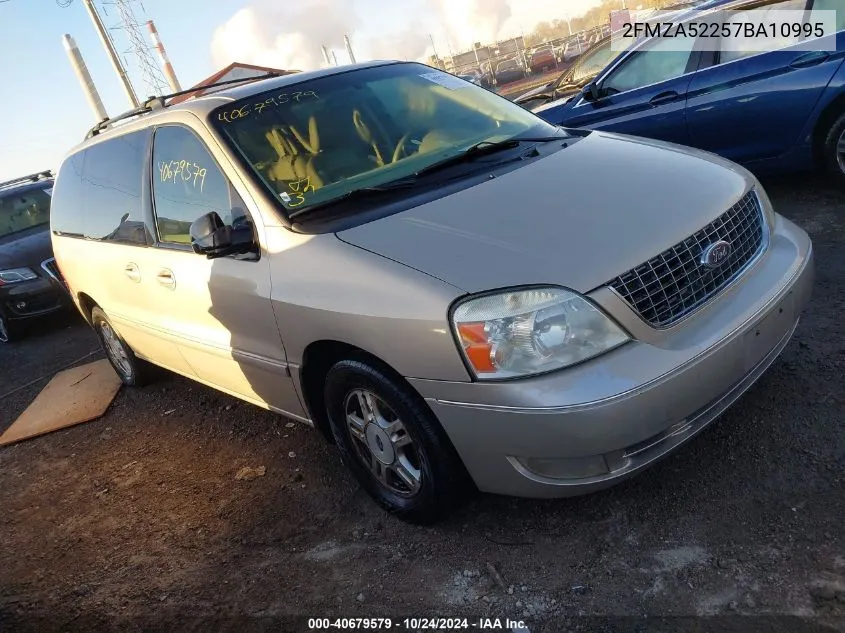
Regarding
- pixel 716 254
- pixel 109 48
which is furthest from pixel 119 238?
pixel 109 48

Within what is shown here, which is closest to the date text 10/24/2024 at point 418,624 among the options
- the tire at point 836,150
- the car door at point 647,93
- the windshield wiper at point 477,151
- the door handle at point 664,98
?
Answer: the windshield wiper at point 477,151

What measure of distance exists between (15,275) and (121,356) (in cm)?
349

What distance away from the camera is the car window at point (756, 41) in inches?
192

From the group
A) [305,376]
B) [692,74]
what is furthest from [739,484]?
[692,74]

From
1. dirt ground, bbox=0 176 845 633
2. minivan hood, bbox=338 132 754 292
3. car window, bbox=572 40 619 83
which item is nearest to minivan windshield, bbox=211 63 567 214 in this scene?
minivan hood, bbox=338 132 754 292

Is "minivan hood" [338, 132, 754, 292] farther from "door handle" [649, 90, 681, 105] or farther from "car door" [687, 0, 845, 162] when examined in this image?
"door handle" [649, 90, 681, 105]

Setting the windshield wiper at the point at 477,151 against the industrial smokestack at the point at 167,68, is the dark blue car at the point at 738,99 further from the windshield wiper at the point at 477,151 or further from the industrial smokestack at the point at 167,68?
the industrial smokestack at the point at 167,68

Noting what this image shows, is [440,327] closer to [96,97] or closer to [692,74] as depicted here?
[692,74]

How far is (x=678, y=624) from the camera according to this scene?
6.45 feet

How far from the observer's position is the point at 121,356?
5.02 metres

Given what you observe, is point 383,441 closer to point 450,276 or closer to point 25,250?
point 450,276

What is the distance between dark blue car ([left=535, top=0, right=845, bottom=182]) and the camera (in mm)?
4668

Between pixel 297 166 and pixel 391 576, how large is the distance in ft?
5.66

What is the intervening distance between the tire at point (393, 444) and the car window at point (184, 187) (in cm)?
90
